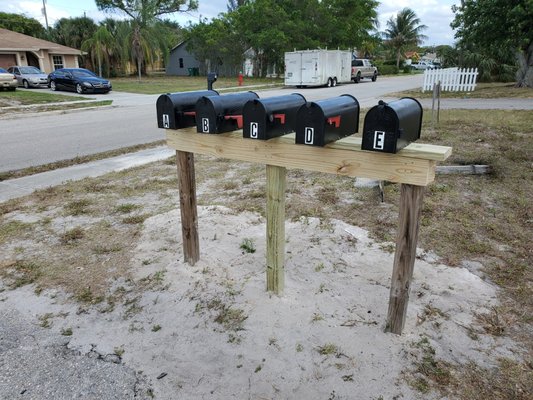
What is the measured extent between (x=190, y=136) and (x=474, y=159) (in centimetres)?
509

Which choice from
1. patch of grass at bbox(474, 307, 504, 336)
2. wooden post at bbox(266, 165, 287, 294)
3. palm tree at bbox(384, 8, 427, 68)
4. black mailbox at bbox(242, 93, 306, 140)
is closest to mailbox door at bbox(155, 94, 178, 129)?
black mailbox at bbox(242, 93, 306, 140)

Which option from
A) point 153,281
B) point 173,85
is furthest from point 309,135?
point 173,85

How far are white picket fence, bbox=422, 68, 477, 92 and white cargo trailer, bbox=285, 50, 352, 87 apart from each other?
674 centimetres

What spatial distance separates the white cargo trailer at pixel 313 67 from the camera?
25234mm

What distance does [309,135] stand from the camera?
2.43 meters

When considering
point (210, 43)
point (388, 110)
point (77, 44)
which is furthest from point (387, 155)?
point (77, 44)

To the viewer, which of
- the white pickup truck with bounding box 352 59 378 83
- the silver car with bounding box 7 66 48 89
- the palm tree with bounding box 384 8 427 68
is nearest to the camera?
the silver car with bounding box 7 66 48 89

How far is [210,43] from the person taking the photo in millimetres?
37219

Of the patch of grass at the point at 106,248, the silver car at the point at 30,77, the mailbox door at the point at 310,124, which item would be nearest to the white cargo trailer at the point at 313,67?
the silver car at the point at 30,77

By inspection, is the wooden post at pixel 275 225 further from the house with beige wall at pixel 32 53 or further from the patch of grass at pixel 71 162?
the house with beige wall at pixel 32 53

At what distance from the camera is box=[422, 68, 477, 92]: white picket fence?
19938 millimetres

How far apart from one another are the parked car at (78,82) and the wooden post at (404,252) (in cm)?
2299

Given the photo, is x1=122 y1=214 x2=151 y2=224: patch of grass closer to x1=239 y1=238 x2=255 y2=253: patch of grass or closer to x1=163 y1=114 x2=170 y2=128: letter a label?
x1=239 y1=238 x2=255 y2=253: patch of grass

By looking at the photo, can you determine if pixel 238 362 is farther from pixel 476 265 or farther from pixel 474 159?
pixel 474 159
